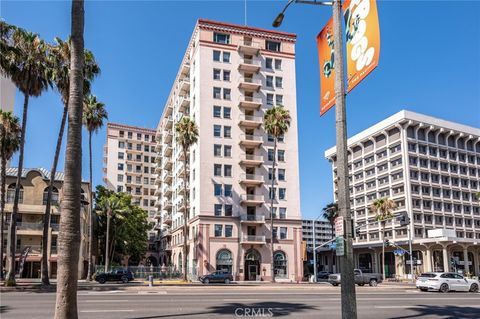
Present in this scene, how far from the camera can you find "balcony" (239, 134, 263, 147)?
66188 mm

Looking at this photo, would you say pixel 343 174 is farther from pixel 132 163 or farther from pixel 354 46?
pixel 132 163

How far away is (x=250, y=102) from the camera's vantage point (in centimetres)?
6725

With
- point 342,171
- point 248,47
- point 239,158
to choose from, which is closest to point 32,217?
point 239,158

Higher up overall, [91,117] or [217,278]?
[91,117]

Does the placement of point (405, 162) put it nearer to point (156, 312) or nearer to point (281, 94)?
point (281, 94)

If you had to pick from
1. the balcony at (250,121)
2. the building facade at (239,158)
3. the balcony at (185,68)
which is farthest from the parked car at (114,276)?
the balcony at (185,68)

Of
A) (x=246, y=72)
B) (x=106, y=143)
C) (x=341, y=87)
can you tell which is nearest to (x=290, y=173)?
(x=246, y=72)

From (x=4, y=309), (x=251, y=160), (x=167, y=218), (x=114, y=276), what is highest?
(x=251, y=160)

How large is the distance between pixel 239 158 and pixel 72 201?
56.2 meters

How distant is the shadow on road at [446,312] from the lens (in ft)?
54.0

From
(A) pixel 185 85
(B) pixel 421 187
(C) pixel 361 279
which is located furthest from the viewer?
(B) pixel 421 187

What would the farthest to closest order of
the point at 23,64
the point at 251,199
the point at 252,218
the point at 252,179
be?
1. the point at 252,179
2. the point at 251,199
3. the point at 252,218
4. the point at 23,64

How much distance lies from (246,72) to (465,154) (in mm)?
60790

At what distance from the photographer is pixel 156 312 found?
17.0m
